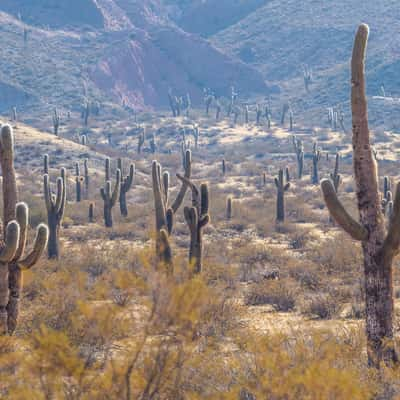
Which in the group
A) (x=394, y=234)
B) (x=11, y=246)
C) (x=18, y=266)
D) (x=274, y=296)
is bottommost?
(x=274, y=296)

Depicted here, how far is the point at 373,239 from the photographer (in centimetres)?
800

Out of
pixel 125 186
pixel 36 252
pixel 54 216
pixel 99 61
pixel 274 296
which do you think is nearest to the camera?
pixel 36 252

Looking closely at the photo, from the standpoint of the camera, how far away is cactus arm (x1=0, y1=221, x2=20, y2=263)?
8.59 meters

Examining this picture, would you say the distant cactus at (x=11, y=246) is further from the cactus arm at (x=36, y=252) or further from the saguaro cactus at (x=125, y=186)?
the saguaro cactus at (x=125, y=186)

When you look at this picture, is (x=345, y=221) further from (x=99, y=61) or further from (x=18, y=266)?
(x=99, y=61)

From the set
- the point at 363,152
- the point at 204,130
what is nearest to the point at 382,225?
the point at 363,152

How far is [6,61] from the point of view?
3137 inches

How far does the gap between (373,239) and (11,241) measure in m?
4.47

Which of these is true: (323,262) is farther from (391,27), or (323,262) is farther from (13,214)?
(391,27)

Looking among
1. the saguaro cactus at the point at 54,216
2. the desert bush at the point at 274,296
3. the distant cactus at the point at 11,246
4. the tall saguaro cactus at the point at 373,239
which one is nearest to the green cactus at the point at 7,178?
the distant cactus at the point at 11,246

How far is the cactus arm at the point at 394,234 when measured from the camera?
304 inches

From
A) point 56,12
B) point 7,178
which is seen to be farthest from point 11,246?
point 56,12

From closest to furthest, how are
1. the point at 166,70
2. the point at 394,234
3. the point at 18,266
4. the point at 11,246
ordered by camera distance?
the point at 394,234 → the point at 11,246 → the point at 18,266 → the point at 166,70

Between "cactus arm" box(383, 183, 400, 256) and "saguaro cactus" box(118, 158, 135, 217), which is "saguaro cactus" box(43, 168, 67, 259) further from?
"cactus arm" box(383, 183, 400, 256)
